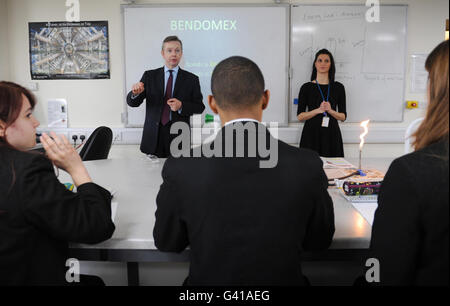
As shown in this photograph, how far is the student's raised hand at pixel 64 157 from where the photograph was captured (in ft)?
3.94

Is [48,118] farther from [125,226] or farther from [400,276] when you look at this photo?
[400,276]

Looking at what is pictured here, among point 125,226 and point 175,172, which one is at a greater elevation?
point 175,172

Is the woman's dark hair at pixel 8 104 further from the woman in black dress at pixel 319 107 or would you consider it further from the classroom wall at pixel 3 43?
the classroom wall at pixel 3 43

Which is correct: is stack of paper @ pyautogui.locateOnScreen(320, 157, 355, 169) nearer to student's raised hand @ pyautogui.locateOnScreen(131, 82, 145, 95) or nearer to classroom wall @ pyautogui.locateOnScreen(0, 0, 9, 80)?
student's raised hand @ pyautogui.locateOnScreen(131, 82, 145, 95)

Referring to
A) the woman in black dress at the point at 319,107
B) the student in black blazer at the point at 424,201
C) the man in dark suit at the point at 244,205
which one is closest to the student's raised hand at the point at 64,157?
the man in dark suit at the point at 244,205

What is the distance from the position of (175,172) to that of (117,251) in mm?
397

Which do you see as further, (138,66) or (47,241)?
(138,66)

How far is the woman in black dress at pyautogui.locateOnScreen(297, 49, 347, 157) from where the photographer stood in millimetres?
3543

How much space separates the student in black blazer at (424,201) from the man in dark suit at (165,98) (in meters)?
2.38

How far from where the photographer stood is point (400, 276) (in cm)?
91

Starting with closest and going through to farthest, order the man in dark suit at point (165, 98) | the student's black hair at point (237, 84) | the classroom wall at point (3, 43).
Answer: the student's black hair at point (237, 84)
the man in dark suit at point (165, 98)
the classroom wall at point (3, 43)

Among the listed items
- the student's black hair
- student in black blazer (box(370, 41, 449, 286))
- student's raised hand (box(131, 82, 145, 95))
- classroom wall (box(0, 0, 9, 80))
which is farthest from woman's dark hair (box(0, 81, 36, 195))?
classroom wall (box(0, 0, 9, 80))

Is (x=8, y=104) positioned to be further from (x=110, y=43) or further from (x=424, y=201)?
(x=110, y=43)
